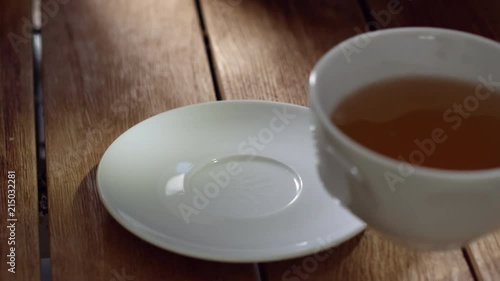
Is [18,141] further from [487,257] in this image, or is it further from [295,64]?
[487,257]

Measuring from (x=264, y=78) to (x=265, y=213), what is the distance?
209 millimetres

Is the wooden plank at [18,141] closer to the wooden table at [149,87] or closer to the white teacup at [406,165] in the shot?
the wooden table at [149,87]

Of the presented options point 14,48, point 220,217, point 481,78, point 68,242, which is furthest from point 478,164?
point 14,48

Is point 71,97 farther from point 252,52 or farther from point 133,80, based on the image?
point 252,52

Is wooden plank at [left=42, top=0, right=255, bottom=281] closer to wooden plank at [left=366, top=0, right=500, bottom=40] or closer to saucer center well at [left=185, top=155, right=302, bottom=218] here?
saucer center well at [left=185, top=155, right=302, bottom=218]

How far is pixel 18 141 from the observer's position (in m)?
0.65

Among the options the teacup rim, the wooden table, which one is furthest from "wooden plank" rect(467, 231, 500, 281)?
the teacup rim

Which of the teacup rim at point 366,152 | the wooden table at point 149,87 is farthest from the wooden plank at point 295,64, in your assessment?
the teacup rim at point 366,152

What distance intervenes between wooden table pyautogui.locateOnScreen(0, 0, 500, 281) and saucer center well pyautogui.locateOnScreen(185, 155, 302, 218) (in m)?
0.05

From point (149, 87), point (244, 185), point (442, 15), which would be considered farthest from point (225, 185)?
point (442, 15)

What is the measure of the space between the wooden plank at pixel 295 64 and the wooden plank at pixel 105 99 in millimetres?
26

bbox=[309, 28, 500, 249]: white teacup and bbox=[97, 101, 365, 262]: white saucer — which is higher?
bbox=[309, 28, 500, 249]: white teacup

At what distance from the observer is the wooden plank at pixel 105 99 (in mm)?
538

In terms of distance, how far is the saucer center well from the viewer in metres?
0.56
